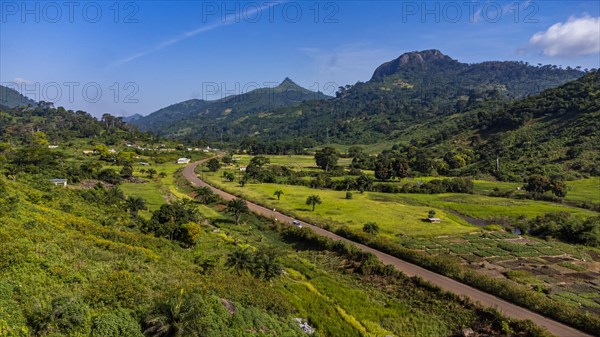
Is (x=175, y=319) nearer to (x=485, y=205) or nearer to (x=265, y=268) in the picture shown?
(x=265, y=268)

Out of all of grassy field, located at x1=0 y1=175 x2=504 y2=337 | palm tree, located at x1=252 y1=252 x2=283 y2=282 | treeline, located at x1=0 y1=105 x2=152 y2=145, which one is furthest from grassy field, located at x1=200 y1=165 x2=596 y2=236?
treeline, located at x1=0 y1=105 x2=152 y2=145

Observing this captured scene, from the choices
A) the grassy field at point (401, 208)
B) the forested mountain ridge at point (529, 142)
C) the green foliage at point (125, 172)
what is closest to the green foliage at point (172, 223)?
the grassy field at point (401, 208)

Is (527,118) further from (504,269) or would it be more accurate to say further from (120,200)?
(120,200)

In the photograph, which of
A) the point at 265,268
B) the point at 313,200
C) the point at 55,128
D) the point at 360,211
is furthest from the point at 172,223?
the point at 55,128

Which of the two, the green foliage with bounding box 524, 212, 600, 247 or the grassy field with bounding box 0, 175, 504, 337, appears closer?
the grassy field with bounding box 0, 175, 504, 337

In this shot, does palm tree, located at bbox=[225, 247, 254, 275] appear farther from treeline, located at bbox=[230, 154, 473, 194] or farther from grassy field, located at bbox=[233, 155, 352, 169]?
grassy field, located at bbox=[233, 155, 352, 169]

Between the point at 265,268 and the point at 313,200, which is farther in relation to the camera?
the point at 313,200

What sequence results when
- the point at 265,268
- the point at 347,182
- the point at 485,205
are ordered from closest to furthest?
the point at 265,268
the point at 485,205
the point at 347,182

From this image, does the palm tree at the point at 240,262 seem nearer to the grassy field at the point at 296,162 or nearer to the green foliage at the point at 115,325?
the green foliage at the point at 115,325
